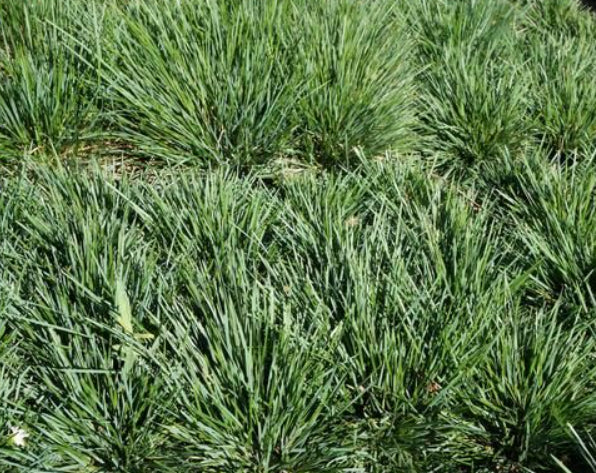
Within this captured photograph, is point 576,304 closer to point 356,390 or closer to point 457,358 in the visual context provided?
point 457,358

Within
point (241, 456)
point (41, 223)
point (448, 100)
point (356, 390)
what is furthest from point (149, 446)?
point (448, 100)

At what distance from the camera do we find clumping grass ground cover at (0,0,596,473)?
1.83m

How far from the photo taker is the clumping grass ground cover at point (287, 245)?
72.0 inches

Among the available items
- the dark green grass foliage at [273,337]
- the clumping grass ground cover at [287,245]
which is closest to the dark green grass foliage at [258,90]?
the clumping grass ground cover at [287,245]

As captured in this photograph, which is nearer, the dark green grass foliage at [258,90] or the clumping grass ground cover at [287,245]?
the clumping grass ground cover at [287,245]

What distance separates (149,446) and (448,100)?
5.95ft

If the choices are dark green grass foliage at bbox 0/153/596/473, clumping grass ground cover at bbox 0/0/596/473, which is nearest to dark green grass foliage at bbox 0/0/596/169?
clumping grass ground cover at bbox 0/0/596/473

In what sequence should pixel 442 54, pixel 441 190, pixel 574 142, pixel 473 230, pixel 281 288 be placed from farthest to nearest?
pixel 442 54 < pixel 574 142 < pixel 441 190 < pixel 473 230 < pixel 281 288

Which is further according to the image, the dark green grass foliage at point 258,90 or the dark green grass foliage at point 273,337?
the dark green grass foliage at point 258,90

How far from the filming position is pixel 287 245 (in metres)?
2.27

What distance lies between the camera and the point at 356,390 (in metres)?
1.93

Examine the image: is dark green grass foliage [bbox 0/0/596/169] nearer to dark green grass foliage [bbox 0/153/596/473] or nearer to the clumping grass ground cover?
the clumping grass ground cover

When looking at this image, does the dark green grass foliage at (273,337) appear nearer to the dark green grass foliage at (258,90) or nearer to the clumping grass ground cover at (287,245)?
the clumping grass ground cover at (287,245)

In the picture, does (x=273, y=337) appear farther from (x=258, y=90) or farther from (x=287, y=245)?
(x=258, y=90)
